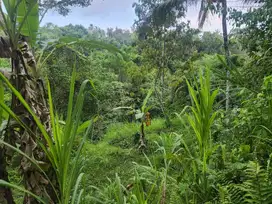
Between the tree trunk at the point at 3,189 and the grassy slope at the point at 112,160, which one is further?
the grassy slope at the point at 112,160

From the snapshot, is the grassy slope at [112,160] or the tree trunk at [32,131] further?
the grassy slope at [112,160]

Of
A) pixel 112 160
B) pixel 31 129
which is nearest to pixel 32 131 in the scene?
pixel 31 129

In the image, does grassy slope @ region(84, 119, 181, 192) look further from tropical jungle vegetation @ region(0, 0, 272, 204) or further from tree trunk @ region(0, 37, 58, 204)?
tree trunk @ region(0, 37, 58, 204)

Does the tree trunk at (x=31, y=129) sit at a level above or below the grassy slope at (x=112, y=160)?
above

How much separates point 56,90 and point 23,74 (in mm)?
6214

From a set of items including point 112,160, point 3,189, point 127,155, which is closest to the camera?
point 3,189

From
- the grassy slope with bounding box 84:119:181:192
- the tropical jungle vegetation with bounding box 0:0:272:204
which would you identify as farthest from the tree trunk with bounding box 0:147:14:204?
the grassy slope with bounding box 84:119:181:192

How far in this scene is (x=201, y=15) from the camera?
7.01 m

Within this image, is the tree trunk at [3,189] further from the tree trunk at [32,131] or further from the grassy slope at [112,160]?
the grassy slope at [112,160]

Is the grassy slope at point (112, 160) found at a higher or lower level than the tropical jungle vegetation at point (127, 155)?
lower

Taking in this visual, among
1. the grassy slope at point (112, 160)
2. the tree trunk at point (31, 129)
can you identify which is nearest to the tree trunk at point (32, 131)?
the tree trunk at point (31, 129)

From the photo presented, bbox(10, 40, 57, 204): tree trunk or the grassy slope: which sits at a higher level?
bbox(10, 40, 57, 204): tree trunk

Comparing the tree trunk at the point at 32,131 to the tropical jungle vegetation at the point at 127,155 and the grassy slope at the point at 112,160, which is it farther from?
the grassy slope at the point at 112,160

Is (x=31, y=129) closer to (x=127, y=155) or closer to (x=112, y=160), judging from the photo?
(x=112, y=160)
